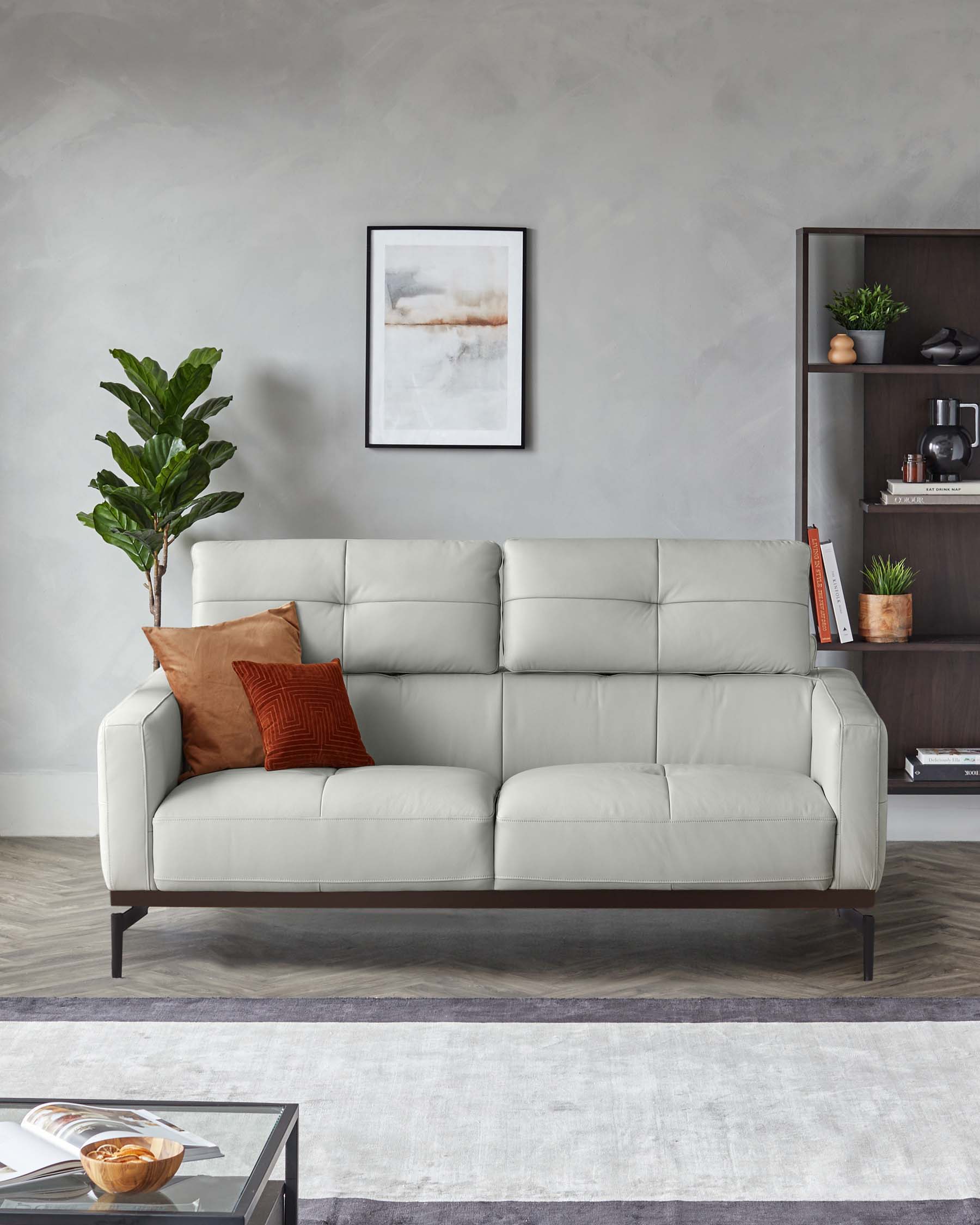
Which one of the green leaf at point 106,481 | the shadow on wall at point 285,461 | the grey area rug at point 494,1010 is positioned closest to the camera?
the grey area rug at point 494,1010

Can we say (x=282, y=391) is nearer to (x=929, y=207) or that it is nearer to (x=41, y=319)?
(x=41, y=319)

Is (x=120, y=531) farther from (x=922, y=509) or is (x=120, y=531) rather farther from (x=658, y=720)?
(x=922, y=509)

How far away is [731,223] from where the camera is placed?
13.9 ft

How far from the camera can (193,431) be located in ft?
13.3

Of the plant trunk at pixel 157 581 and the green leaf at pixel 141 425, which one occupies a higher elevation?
the green leaf at pixel 141 425

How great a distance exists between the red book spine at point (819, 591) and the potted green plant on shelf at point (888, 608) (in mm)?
155

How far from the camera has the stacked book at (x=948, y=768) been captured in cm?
404

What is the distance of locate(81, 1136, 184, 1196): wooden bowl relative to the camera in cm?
133

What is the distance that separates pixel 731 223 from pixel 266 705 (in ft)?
7.77

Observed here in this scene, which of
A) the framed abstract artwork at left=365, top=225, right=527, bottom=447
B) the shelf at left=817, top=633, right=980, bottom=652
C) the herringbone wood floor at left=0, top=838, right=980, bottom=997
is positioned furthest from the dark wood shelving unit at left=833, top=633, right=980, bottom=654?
the framed abstract artwork at left=365, top=225, right=527, bottom=447

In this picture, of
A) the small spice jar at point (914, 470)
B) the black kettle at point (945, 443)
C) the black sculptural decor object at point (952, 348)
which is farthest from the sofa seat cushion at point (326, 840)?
the black sculptural decor object at point (952, 348)

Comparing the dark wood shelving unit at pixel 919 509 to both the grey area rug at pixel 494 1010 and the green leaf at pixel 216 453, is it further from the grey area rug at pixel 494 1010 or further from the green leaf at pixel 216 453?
the green leaf at pixel 216 453

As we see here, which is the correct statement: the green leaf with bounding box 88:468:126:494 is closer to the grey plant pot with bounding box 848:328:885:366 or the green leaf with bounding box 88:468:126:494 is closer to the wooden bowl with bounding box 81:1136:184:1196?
the grey plant pot with bounding box 848:328:885:366

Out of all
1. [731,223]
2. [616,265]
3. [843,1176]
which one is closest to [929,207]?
[731,223]
